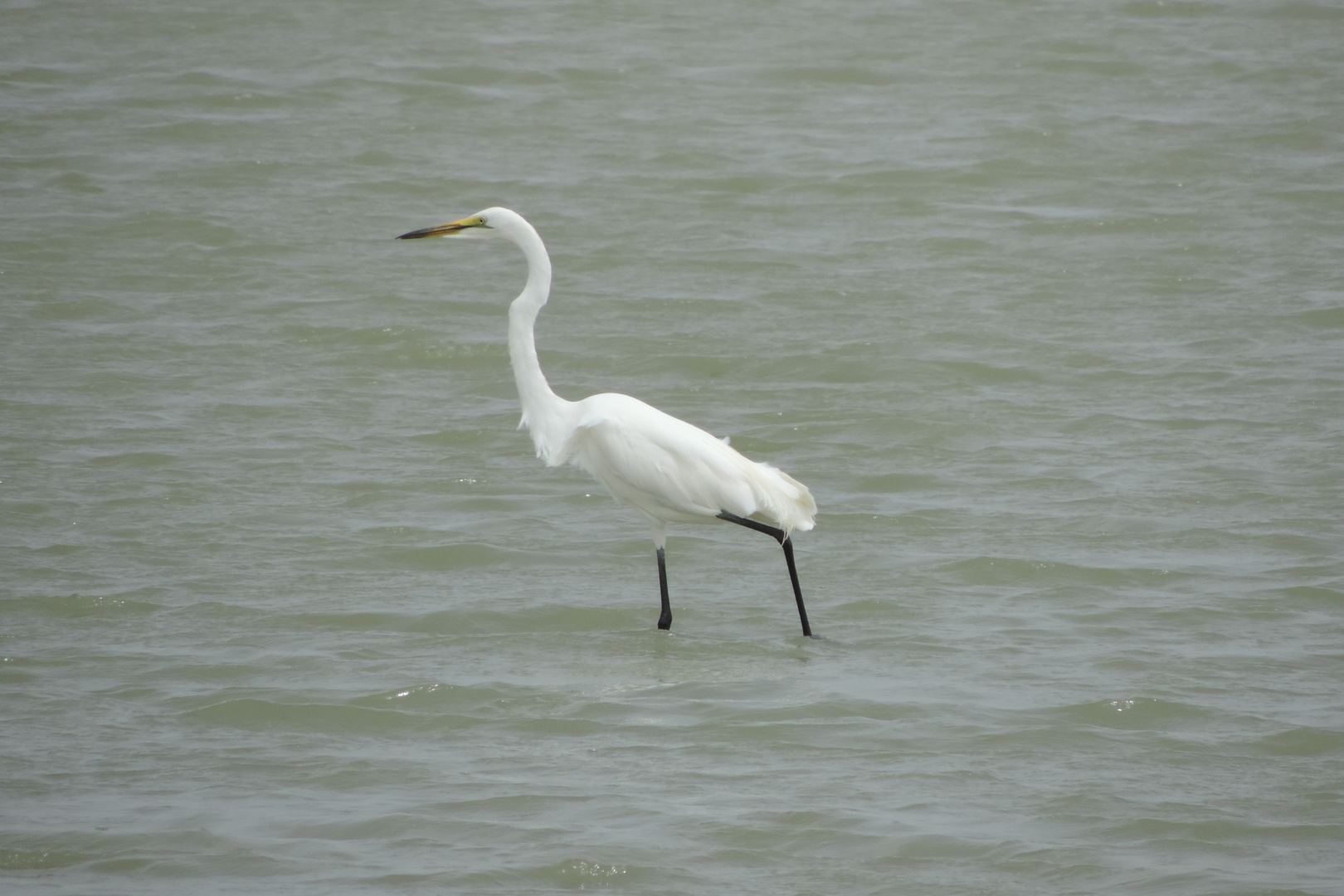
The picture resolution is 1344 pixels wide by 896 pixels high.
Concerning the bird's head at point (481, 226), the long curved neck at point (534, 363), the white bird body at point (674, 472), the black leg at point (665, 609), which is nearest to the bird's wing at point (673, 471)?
the white bird body at point (674, 472)

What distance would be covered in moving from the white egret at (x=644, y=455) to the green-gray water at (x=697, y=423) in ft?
1.16

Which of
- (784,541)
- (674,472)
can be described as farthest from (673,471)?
(784,541)

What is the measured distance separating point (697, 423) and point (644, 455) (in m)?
2.47

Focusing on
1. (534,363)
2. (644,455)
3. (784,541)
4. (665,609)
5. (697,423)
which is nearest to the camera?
(665,609)

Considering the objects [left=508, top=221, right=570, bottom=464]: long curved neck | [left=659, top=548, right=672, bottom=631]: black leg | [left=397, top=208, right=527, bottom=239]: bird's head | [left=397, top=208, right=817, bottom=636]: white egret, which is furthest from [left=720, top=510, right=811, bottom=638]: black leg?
[left=397, top=208, right=527, bottom=239]: bird's head

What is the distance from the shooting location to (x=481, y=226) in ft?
20.5

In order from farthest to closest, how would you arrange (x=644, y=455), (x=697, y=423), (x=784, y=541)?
(x=697, y=423), (x=784, y=541), (x=644, y=455)

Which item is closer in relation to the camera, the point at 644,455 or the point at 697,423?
the point at 644,455

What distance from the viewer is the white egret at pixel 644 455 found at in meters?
5.88

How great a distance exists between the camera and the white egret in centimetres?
588

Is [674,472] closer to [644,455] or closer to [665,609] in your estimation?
[644,455]

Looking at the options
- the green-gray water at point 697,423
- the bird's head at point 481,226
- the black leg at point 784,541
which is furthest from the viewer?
the bird's head at point 481,226

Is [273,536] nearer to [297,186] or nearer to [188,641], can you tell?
[188,641]

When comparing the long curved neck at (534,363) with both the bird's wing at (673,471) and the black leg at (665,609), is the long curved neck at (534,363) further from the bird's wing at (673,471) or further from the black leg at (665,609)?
the black leg at (665,609)
